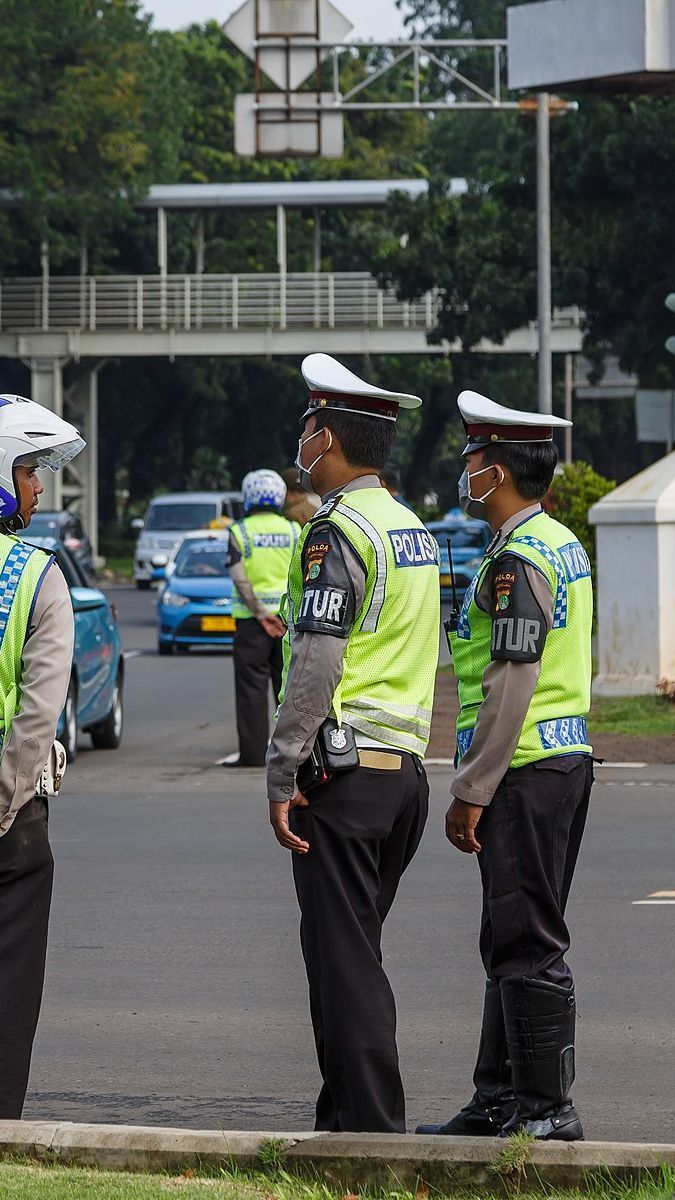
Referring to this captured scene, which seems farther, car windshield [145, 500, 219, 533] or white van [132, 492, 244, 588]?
car windshield [145, 500, 219, 533]

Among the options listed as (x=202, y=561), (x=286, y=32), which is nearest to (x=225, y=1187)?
(x=286, y=32)

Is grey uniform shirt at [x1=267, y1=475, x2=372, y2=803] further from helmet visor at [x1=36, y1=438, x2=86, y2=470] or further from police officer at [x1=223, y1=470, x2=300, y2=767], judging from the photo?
police officer at [x1=223, y1=470, x2=300, y2=767]

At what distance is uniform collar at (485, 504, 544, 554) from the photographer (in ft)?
17.5

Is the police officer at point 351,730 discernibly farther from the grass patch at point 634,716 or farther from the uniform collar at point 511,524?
the grass patch at point 634,716

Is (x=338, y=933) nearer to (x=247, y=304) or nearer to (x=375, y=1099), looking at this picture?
(x=375, y=1099)

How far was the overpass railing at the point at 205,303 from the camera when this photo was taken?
180 ft

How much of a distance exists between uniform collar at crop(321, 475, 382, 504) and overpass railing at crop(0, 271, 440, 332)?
4886 centimetres

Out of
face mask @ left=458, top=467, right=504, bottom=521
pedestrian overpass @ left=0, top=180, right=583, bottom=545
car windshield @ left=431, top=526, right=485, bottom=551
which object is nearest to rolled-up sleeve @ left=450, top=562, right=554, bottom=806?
face mask @ left=458, top=467, right=504, bottom=521

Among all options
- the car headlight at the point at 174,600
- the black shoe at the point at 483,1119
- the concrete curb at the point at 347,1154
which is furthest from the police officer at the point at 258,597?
the car headlight at the point at 174,600

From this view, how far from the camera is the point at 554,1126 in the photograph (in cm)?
518

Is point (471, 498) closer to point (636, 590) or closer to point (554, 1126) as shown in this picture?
point (554, 1126)

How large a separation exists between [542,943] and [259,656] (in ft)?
29.5

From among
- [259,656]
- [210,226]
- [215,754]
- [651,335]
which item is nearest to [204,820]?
[259,656]

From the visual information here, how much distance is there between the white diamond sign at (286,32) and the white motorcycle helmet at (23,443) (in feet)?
66.2
